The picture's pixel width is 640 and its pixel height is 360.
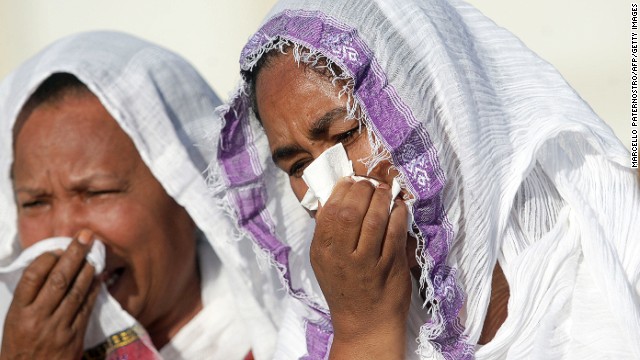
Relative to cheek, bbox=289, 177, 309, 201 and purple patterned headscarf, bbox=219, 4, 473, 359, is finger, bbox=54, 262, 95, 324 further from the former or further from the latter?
purple patterned headscarf, bbox=219, 4, 473, 359

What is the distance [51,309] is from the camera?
2818mm

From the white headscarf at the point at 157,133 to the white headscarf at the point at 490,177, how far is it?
0.83 meters

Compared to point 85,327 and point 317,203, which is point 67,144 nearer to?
point 85,327

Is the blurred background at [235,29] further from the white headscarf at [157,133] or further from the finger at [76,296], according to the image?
the finger at [76,296]

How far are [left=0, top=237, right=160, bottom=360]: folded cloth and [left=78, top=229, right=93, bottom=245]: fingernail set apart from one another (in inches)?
0.8

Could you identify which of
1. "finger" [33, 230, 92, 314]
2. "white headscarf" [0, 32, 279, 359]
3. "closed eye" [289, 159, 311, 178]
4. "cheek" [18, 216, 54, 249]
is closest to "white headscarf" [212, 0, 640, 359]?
"closed eye" [289, 159, 311, 178]

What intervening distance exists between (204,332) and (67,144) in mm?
771

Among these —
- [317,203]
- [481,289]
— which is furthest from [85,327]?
[481,289]

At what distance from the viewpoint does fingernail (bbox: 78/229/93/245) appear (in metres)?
2.88

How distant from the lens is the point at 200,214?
2.98 m

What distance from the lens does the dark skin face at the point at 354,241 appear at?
6.58ft

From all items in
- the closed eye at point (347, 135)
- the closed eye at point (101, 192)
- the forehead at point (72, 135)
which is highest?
the closed eye at point (347, 135)

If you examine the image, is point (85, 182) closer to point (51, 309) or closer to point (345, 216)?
point (51, 309)

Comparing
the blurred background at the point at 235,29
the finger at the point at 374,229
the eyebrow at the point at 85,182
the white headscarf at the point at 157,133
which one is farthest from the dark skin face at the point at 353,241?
the blurred background at the point at 235,29
